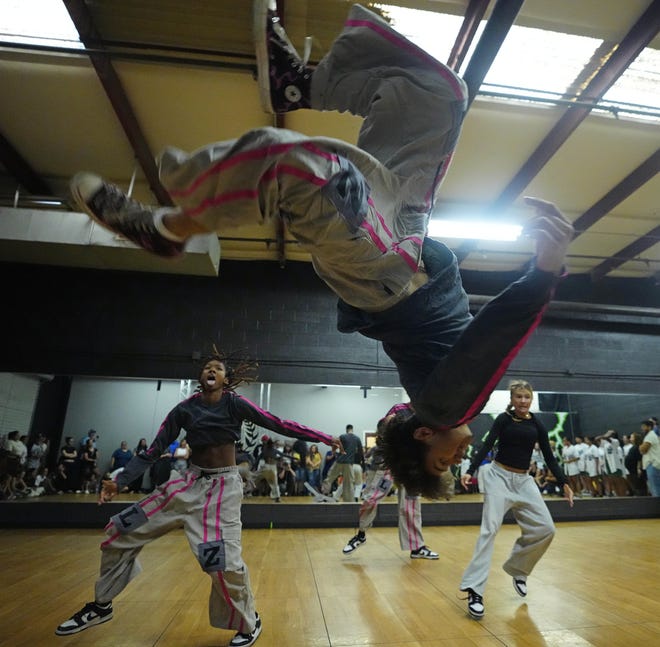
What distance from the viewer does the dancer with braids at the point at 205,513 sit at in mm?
2553

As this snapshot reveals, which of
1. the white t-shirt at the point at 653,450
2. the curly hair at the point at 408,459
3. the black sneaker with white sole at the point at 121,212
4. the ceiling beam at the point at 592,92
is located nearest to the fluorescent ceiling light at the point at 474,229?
the ceiling beam at the point at 592,92

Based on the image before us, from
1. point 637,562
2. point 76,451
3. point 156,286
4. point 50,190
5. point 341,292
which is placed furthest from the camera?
point 76,451

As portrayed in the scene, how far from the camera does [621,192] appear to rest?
6.39 metres

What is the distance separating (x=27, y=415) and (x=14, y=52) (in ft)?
25.5

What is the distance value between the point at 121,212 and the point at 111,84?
4.28 metres

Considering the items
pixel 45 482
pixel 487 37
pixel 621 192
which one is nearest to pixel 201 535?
pixel 487 37

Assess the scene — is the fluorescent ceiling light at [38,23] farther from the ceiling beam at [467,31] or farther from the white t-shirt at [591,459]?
the white t-shirt at [591,459]

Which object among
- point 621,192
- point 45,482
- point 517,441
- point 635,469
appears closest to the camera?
point 517,441

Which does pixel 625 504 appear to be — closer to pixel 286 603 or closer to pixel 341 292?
pixel 286 603

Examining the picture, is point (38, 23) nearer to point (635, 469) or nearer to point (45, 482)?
point (45, 482)

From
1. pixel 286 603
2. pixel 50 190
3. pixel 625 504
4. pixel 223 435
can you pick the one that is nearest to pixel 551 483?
pixel 625 504

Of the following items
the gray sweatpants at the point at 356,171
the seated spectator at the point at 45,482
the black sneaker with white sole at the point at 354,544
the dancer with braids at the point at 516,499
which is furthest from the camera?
the seated spectator at the point at 45,482

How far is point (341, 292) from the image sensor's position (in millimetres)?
1583

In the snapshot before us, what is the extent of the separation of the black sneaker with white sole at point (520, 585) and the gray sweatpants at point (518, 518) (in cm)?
4
